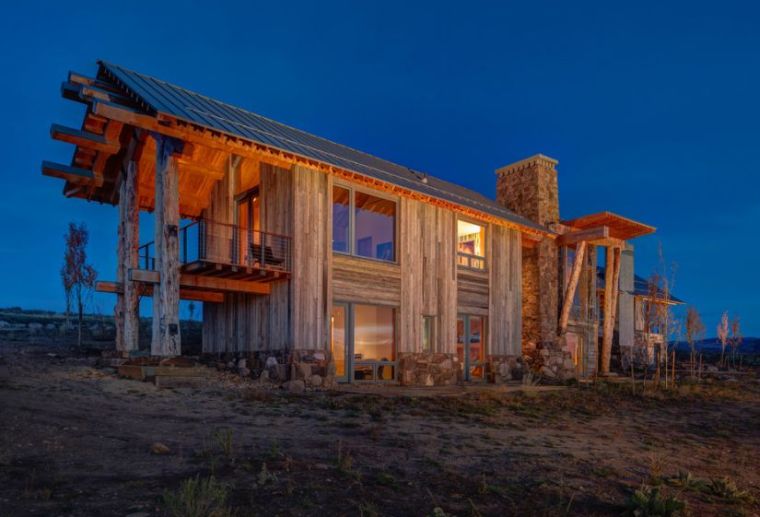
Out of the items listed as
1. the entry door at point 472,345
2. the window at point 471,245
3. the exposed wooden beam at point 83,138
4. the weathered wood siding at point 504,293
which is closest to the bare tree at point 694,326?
the weathered wood siding at point 504,293

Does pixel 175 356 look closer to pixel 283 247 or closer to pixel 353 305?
pixel 283 247

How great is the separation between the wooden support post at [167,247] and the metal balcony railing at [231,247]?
54 cm

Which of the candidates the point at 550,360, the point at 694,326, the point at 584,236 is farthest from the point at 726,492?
the point at 694,326

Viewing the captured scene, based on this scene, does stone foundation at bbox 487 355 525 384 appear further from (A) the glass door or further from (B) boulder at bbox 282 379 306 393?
(B) boulder at bbox 282 379 306 393

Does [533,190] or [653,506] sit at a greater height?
[533,190]

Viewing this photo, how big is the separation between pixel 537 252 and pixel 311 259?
10894 millimetres

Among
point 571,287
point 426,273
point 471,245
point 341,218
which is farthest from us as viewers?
point 571,287

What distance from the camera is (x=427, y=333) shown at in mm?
17188

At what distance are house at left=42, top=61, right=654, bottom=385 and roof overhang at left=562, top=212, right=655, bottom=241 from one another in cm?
52

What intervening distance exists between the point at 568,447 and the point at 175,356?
814cm

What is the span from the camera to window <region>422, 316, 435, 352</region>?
17031 mm

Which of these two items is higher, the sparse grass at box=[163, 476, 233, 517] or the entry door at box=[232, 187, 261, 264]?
the entry door at box=[232, 187, 261, 264]

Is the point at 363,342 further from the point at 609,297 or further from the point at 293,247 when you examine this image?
the point at 609,297

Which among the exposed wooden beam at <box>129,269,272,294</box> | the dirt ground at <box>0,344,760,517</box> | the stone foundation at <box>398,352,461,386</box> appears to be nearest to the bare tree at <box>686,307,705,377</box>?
the stone foundation at <box>398,352,461,386</box>
